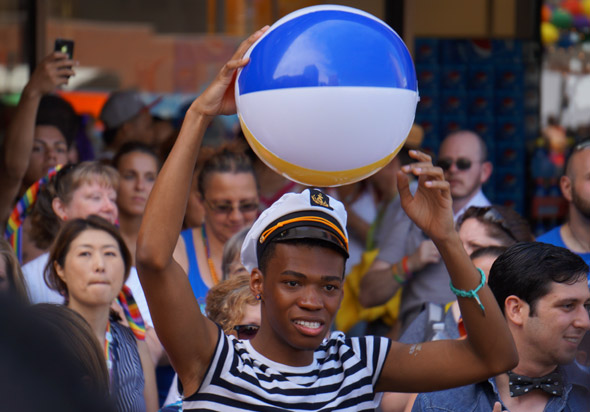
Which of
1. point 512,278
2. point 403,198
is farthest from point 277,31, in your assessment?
point 512,278

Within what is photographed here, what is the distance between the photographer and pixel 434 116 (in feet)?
23.7

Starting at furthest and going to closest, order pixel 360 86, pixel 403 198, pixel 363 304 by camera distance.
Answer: pixel 363 304 < pixel 403 198 < pixel 360 86

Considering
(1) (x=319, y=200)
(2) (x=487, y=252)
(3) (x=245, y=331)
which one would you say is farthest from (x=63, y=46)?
(1) (x=319, y=200)

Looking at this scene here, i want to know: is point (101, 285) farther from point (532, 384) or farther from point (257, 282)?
point (532, 384)

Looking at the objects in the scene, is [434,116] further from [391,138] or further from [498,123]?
[391,138]

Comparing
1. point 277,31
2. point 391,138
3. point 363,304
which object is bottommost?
point 363,304

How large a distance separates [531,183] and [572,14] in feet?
5.77

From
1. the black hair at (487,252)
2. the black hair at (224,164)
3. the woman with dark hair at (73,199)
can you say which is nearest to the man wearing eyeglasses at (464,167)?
the black hair at (224,164)

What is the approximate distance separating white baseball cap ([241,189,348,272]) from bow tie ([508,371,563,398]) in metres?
0.84

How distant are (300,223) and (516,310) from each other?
1049 millimetres

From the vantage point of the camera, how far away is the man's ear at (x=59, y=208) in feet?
13.0

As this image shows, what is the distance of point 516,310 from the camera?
8.99ft

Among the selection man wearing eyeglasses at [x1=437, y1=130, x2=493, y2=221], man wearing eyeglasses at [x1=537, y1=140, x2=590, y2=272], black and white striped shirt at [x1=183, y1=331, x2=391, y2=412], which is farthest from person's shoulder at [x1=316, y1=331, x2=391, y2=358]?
man wearing eyeglasses at [x1=437, y1=130, x2=493, y2=221]

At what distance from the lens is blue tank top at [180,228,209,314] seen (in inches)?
147
